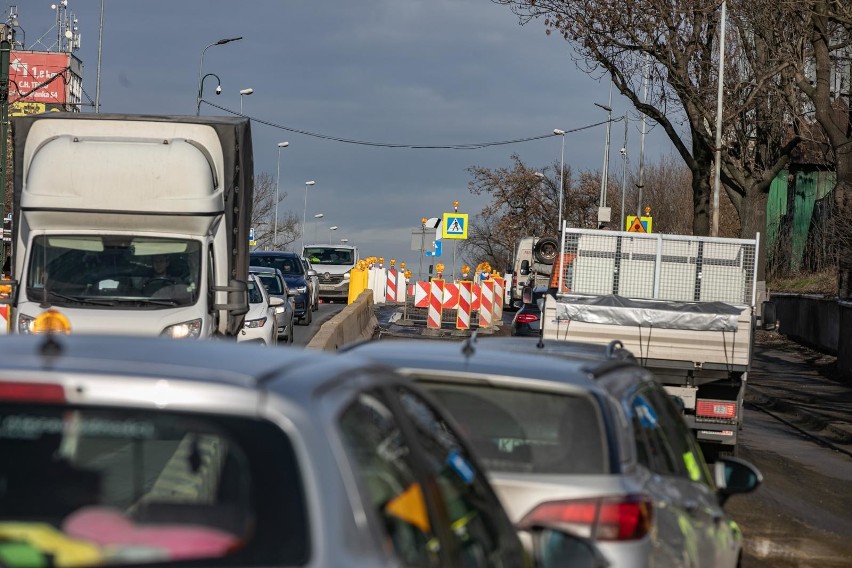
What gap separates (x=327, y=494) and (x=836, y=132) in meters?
29.3

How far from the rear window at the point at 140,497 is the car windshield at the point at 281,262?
3242cm

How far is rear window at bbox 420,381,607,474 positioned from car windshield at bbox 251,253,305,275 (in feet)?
98.6

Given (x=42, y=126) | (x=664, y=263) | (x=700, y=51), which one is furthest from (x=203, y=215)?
(x=700, y=51)

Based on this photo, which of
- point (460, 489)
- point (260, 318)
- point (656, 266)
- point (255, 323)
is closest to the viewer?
point (460, 489)

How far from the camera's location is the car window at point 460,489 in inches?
144

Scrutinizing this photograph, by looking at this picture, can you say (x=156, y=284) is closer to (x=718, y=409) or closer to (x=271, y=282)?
(x=718, y=409)

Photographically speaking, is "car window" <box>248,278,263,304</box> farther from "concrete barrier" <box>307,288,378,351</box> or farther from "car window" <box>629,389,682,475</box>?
"car window" <box>629,389,682,475</box>

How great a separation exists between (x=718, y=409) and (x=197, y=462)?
39.5 ft

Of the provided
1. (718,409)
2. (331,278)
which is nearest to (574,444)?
(718,409)

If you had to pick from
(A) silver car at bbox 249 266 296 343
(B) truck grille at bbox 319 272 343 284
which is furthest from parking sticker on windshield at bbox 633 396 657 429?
(B) truck grille at bbox 319 272 343 284

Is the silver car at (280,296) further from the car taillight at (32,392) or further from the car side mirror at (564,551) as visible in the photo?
the car taillight at (32,392)

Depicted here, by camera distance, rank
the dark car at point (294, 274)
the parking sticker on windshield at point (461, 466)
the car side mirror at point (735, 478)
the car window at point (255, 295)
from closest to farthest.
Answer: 1. the parking sticker on windshield at point (461, 466)
2. the car side mirror at point (735, 478)
3. the car window at point (255, 295)
4. the dark car at point (294, 274)

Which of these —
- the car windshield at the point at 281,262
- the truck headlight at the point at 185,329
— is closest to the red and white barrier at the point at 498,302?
the car windshield at the point at 281,262

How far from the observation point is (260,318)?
73.6ft
